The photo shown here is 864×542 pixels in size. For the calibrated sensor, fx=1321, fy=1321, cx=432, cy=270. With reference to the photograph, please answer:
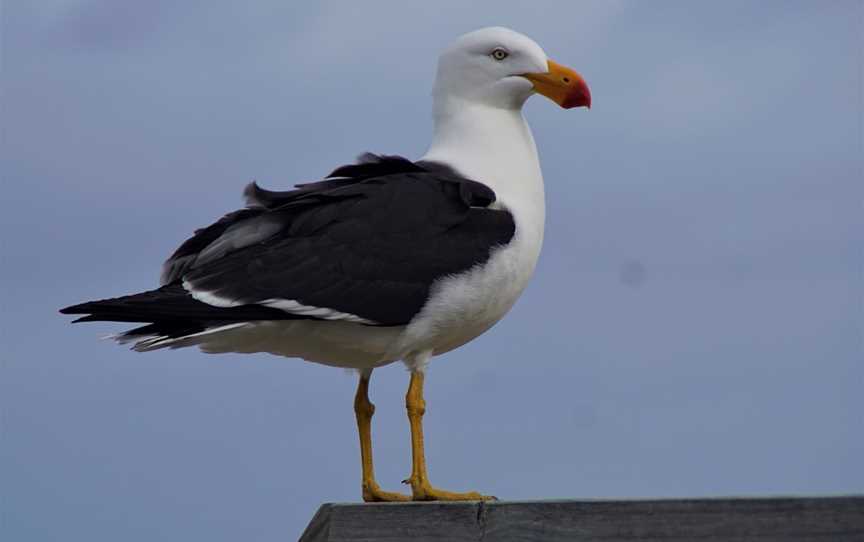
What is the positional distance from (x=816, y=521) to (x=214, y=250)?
299 cm

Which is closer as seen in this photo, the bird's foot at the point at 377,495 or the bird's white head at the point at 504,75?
the bird's foot at the point at 377,495

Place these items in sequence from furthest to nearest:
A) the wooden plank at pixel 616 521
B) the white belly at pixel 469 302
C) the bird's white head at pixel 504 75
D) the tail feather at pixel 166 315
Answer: the bird's white head at pixel 504 75 < the white belly at pixel 469 302 < the tail feather at pixel 166 315 < the wooden plank at pixel 616 521

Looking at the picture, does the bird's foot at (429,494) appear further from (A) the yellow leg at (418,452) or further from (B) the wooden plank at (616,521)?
(B) the wooden plank at (616,521)

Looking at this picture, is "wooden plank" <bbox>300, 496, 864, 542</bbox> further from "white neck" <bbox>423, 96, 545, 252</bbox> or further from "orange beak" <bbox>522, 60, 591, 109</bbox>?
"orange beak" <bbox>522, 60, 591, 109</bbox>

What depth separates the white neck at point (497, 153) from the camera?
21.7 ft

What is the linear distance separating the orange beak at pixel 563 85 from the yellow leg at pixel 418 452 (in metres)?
1.84

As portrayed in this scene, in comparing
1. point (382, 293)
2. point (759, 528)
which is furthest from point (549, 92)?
point (759, 528)

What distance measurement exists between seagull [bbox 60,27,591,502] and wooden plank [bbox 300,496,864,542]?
111cm

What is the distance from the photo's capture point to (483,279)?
6.14 metres

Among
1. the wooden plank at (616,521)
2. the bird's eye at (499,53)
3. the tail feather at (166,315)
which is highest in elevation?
Result: the bird's eye at (499,53)

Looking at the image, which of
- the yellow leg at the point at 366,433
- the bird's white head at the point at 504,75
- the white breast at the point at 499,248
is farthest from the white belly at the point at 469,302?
the bird's white head at the point at 504,75

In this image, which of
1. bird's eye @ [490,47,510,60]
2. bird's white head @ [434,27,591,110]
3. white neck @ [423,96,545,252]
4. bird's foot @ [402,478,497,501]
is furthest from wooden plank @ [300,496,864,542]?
bird's eye @ [490,47,510,60]

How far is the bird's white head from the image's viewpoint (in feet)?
23.3

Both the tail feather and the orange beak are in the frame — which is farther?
the orange beak
